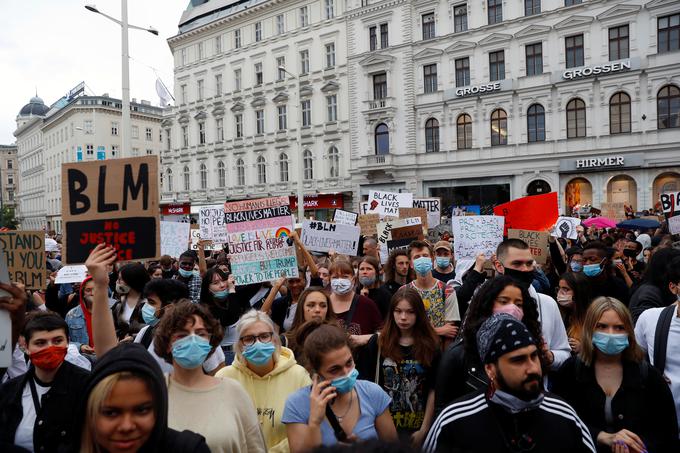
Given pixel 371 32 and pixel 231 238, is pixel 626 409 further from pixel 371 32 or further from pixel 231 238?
pixel 371 32

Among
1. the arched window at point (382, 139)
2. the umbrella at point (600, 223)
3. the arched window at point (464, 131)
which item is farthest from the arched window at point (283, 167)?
the umbrella at point (600, 223)

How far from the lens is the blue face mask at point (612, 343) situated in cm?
337

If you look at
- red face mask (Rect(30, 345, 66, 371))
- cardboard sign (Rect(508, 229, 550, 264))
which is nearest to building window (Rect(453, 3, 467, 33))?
cardboard sign (Rect(508, 229, 550, 264))

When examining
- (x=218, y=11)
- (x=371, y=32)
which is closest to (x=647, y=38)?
(x=371, y=32)

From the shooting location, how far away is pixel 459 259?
7.89 metres

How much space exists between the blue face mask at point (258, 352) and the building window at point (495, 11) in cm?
3078

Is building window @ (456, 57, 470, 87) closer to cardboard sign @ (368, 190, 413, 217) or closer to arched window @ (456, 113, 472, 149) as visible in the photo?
arched window @ (456, 113, 472, 149)

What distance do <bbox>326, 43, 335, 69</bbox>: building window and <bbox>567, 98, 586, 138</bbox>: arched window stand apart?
16180 millimetres

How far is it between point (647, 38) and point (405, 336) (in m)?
28.6

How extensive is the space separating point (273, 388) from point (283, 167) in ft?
121

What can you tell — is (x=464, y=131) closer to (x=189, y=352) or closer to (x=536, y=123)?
(x=536, y=123)

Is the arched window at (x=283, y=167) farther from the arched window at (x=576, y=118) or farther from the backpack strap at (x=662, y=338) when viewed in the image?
the backpack strap at (x=662, y=338)

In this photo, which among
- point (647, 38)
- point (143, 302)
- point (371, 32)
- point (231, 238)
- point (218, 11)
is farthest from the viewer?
point (218, 11)

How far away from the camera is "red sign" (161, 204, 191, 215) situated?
150 feet
